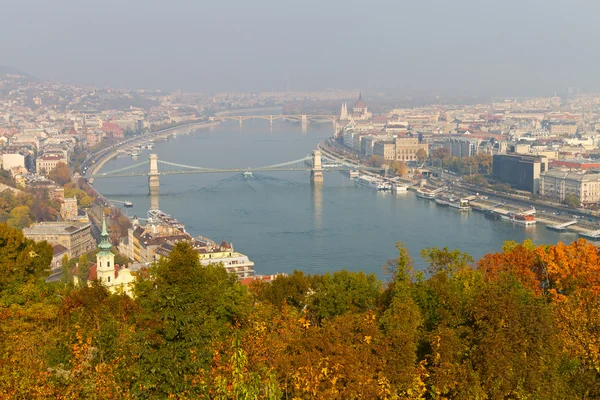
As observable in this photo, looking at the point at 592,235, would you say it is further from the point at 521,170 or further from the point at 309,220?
the point at 521,170

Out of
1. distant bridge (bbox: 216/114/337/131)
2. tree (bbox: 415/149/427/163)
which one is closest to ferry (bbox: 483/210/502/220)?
tree (bbox: 415/149/427/163)

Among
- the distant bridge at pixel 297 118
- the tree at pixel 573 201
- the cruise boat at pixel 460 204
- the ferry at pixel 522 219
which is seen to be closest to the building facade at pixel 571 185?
the tree at pixel 573 201

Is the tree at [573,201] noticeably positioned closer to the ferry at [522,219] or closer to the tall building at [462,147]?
the ferry at [522,219]

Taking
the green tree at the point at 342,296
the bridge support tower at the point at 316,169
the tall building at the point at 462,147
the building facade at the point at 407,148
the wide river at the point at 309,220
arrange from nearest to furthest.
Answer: the green tree at the point at 342,296 → the wide river at the point at 309,220 → the bridge support tower at the point at 316,169 → the tall building at the point at 462,147 → the building facade at the point at 407,148

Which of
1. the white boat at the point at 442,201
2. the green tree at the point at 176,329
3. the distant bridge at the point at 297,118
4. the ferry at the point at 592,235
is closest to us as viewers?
the green tree at the point at 176,329

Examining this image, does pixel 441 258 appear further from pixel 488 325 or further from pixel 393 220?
pixel 393 220

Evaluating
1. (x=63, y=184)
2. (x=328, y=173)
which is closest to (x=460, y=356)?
(x=63, y=184)

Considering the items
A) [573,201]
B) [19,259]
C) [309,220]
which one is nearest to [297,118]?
[573,201]

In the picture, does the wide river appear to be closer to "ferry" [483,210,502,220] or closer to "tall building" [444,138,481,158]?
"ferry" [483,210,502,220]
